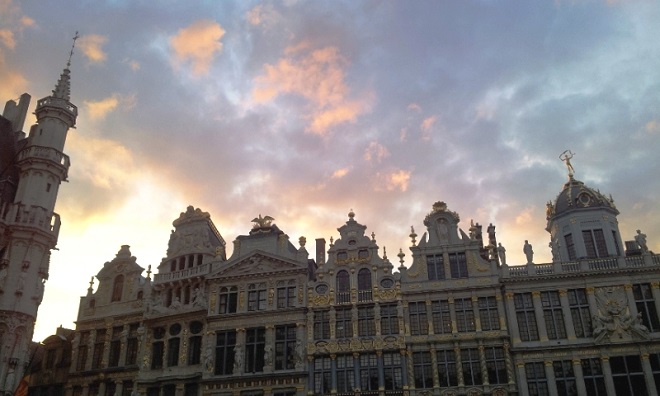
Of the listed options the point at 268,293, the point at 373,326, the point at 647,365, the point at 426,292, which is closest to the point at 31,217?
the point at 268,293

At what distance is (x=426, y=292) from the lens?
40.9 metres

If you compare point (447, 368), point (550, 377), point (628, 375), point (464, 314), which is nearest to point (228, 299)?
point (447, 368)

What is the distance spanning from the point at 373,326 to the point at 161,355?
17.1 metres

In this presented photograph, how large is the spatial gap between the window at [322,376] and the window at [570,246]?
63.5ft

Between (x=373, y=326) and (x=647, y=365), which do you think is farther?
(x=373, y=326)

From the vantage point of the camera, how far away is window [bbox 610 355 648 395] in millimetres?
35688

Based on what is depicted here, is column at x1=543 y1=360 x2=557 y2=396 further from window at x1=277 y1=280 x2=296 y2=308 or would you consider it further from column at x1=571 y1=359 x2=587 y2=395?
window at x1=277 y1=280 x2=296 y2=308

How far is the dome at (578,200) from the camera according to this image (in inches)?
1682

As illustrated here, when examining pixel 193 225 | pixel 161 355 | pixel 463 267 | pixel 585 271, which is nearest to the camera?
pixel 585 271

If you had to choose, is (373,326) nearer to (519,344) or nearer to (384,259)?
(384,259)

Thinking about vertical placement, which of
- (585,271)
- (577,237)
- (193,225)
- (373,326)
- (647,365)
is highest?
(193,225)

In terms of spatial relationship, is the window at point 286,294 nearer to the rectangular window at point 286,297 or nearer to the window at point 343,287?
the rectangular window at point 286,297

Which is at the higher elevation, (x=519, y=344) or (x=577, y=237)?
(x=577, y=237)

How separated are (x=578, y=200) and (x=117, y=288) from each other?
A: 38.6 m
